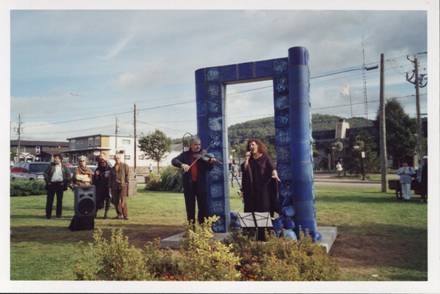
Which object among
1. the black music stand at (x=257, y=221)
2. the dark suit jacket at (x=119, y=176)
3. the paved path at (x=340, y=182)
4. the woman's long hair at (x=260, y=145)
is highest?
the woman's long hair at (x=260, y=145)

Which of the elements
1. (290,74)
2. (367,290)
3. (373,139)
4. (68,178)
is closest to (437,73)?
(290,74)

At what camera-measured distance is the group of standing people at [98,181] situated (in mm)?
6434

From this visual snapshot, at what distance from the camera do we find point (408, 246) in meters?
4.77

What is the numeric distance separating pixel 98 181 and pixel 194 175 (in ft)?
7.43

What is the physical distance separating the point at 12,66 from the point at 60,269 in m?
2.49

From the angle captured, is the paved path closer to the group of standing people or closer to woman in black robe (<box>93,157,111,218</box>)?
the group of standing people

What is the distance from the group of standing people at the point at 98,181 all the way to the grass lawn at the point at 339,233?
0.52 feet

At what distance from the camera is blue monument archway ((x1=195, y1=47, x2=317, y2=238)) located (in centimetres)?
464

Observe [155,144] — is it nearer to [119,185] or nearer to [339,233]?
[119,185]

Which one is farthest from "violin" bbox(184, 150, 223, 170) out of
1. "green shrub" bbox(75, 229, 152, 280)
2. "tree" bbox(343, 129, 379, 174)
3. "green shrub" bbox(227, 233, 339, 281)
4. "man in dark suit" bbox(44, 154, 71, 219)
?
"tree" bbox(343, 129, 379, 174)

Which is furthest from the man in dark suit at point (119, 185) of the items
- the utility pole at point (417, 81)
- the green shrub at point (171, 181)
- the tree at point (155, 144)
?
the utility pole at point (417, 81)

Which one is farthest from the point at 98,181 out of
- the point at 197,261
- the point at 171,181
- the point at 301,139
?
the point at 171,181

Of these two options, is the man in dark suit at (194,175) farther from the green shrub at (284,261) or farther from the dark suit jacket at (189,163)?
the green shrub at (284,261)

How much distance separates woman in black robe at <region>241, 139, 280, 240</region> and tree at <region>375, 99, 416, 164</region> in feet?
6.38
